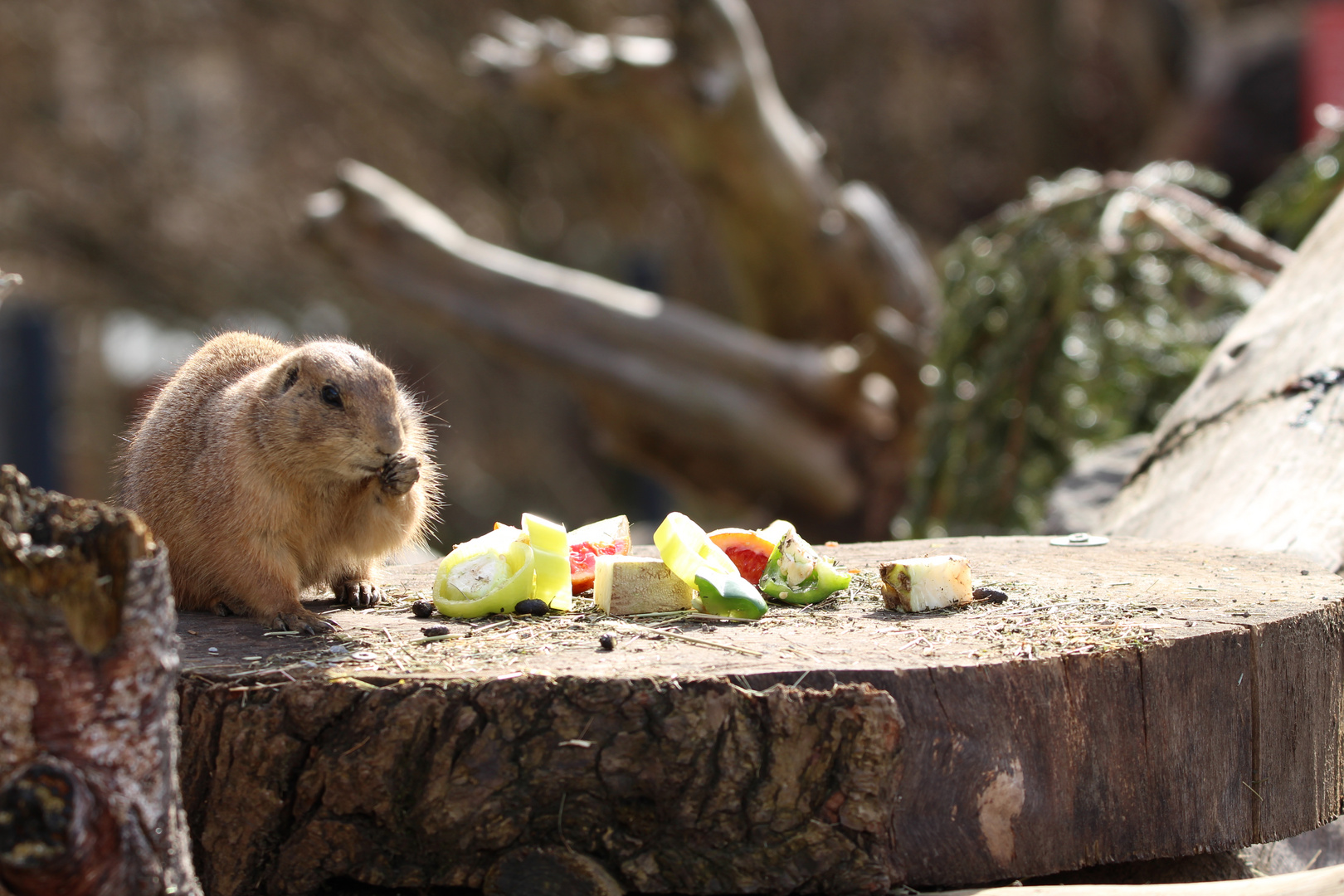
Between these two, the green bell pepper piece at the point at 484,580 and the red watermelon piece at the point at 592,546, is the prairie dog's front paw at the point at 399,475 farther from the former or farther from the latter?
the red watermelon piece at the point at 592,546

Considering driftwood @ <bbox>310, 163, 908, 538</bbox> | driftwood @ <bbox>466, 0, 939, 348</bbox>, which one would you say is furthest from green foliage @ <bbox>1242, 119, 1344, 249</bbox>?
driftwood @ <bbox>310, 163, 908, 538</bbox>

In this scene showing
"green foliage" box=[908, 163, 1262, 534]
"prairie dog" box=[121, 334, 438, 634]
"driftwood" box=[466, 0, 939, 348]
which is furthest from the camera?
"driftwood" box=[466, 0, 939, 348]

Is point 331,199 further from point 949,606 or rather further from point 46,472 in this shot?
point 949,606

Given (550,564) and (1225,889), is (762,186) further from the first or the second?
(1225,889)

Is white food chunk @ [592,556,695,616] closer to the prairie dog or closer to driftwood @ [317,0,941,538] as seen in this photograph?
the prairie dog

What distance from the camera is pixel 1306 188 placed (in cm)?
471

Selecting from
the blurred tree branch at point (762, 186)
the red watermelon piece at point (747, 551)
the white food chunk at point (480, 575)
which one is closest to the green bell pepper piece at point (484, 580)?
the white food chunk at point (480, 575)

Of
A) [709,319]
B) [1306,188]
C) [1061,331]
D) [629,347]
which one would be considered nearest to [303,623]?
[1061,331]

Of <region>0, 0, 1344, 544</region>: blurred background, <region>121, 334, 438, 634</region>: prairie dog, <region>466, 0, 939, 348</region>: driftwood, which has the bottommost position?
<region>121, 334, 438, 634</region>: prairie dog

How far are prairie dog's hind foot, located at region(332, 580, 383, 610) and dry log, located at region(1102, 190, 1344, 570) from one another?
2.05 meters

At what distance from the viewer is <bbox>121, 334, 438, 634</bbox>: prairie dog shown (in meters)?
2.56

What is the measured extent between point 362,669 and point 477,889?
402mm

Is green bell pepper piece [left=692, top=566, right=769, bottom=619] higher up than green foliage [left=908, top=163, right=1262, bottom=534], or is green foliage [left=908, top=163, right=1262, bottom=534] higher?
green foliage [left=908, top=163, right=1262, bottom=534]

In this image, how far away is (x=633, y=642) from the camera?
6.80ft
